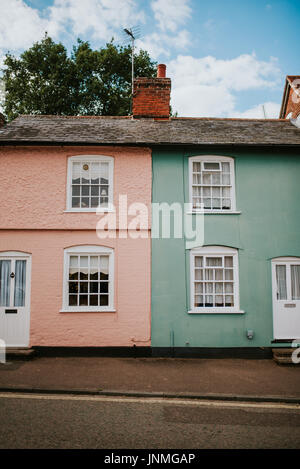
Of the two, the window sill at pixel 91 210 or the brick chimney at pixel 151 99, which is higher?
the brick chimney at pixel 151 99

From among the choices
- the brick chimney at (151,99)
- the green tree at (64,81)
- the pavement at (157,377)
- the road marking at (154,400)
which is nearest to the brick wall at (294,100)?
the brick chimney at (151,99)

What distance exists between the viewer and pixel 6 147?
33.3ft

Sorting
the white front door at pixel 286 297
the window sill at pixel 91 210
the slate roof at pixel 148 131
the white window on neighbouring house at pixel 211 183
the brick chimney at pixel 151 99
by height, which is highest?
the brick chimney at pixel 151 99

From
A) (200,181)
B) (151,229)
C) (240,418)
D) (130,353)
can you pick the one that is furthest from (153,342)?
(200,181)

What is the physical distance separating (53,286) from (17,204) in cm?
271

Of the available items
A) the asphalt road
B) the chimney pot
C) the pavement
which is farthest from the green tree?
the asphalt road

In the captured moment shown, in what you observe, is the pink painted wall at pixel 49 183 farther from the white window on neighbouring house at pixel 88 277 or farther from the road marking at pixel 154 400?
the road marking at pixel 154 400

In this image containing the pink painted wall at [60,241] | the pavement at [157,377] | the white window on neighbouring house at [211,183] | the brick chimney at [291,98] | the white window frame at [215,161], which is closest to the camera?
the pavement at [157,377]

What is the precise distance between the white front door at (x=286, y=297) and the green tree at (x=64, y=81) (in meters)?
18.5

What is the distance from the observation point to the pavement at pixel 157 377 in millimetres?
6676

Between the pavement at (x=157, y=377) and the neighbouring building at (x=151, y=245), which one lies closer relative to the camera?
the pavement at (x=157, y=377)

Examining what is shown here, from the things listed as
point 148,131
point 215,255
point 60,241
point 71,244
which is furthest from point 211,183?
point 60,241

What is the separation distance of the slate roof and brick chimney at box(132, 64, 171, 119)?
352 millimetres
